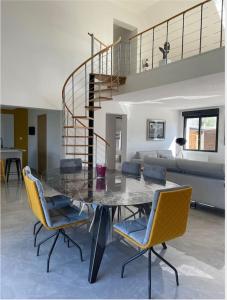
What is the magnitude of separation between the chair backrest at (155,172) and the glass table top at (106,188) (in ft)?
0.72

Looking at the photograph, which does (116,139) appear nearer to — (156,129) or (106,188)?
(156,129)

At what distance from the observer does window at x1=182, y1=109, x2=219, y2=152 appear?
7.98 meters

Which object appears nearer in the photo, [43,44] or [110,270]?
[110,270]

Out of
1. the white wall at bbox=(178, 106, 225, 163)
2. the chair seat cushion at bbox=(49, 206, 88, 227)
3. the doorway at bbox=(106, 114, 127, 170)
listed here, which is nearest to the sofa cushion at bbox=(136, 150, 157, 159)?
the doorway at bbox=(106, 114, 127, 170)

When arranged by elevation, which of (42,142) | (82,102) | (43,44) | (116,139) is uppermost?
(43,44)

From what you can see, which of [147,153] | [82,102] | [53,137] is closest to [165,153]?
[147,153]

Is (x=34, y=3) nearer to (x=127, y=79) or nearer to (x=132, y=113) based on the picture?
(x=127, y=79)

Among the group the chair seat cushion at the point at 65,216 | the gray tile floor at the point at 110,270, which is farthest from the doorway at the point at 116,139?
the chair seat cushion at the point at 65,216

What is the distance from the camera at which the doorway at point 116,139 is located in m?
7.64

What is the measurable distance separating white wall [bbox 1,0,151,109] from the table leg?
3877 mm

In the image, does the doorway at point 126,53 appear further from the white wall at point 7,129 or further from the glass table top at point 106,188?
the glass table top at point 106,188

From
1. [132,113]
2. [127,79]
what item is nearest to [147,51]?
[132,113]

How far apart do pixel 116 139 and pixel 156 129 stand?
157cm

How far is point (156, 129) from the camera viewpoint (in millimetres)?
8328
